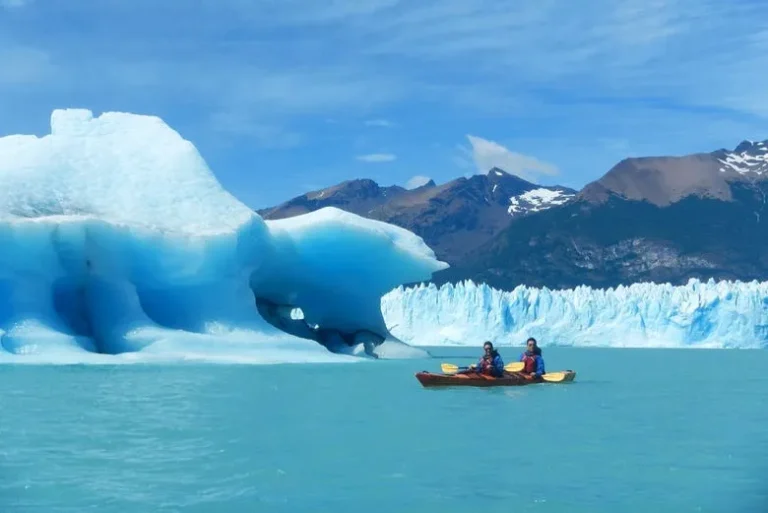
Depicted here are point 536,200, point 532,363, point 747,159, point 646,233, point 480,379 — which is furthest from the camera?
point 536,200

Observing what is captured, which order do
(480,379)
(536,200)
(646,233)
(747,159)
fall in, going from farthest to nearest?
(536,200) → (747,159) → (646,233) → (480,379)

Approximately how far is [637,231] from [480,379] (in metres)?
114

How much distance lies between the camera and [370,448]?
32.9 feet

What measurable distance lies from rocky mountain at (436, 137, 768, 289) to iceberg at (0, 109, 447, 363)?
92.6m

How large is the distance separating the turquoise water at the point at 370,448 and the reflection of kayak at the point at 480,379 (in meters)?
0.51

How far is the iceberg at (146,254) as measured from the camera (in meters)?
21.9

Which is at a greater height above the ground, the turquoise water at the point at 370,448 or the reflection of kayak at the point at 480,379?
the reflection of kayak at the point at 480,379

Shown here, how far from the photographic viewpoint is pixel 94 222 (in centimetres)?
2188

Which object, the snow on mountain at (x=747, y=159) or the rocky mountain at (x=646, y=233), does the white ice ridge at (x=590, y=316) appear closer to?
the rocky mountain at (x=646, y=233)

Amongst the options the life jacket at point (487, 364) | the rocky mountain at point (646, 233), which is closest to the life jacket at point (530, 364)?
the life jacket at point (487, 364)

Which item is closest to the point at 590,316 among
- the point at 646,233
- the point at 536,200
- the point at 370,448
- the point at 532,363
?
the point at 532,363

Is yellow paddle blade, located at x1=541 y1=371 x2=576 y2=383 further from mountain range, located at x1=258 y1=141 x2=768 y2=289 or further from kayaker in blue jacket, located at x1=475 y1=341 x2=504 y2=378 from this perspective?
mountain range, located at x1=258 y1=141 x2=768 y2=289

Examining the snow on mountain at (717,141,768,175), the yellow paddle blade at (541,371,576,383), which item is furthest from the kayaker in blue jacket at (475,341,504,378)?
the snow on mountain at (717,141,768,175)

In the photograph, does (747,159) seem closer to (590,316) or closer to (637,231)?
(637,231)
